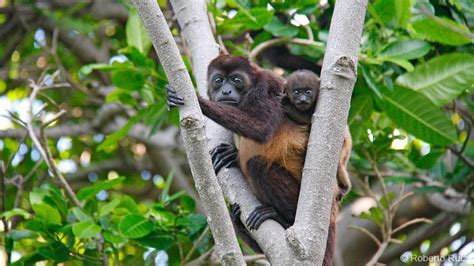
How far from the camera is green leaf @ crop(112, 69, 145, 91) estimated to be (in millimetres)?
6230

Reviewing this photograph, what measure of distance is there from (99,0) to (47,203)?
4422mm

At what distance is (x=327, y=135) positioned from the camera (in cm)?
382

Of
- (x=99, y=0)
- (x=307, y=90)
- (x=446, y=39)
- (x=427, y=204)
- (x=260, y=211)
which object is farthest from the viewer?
(x=99, y=0)

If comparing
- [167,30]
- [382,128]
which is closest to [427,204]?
[382,128]

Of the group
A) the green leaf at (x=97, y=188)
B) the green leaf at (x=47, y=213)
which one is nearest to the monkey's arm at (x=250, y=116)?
the green leaf at (x=97, y=188)

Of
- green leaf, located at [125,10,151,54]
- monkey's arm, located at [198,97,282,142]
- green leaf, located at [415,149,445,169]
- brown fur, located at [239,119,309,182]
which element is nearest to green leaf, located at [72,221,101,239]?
brown fur, located at [239,119,309,182]

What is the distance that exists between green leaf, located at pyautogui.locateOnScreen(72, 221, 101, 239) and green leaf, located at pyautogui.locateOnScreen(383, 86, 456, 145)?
2.47 m

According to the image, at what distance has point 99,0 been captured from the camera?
9.53 m

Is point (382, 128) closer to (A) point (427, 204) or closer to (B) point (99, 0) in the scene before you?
(A) point (427, 204)

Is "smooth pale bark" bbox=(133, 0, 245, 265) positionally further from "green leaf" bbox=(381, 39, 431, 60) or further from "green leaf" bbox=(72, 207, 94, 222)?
"green leaf" bbox=(381, 39, 431, 60)

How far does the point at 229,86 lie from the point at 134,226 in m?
1.27

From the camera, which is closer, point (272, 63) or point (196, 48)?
point (196, 48)

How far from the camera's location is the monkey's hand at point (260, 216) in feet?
14.4

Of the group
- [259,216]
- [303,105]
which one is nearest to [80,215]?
[259,216]
